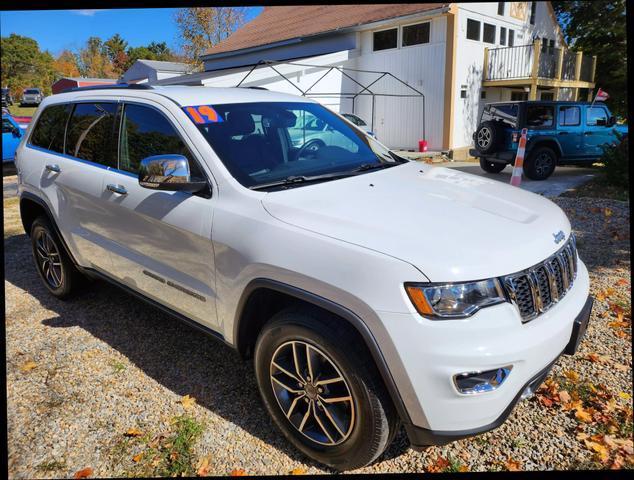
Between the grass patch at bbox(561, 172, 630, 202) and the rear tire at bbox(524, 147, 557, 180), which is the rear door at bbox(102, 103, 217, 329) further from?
the rear tire at bbox(524, 147, 557, 180)

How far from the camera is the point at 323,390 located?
92.4 inches

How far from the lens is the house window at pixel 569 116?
11594mm

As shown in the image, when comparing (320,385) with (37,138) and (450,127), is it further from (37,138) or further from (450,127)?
(450,127)

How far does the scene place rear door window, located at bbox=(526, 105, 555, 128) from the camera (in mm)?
11320

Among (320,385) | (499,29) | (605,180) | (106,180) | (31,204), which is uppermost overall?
(499,29)

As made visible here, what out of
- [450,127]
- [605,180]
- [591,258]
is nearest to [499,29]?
[450,127]

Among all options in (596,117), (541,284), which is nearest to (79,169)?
(541,284)

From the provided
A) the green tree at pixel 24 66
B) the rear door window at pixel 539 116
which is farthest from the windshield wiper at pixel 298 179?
the green tree at pixel 24 66

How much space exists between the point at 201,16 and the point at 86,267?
35.2 meters

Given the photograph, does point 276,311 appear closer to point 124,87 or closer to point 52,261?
point 124,87

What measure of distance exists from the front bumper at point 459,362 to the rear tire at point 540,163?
10.3 metres

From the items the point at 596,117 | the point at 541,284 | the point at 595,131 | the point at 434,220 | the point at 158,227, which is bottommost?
the point at 595,131

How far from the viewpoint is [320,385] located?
92.1 inches

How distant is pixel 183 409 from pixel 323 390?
3.64ft
